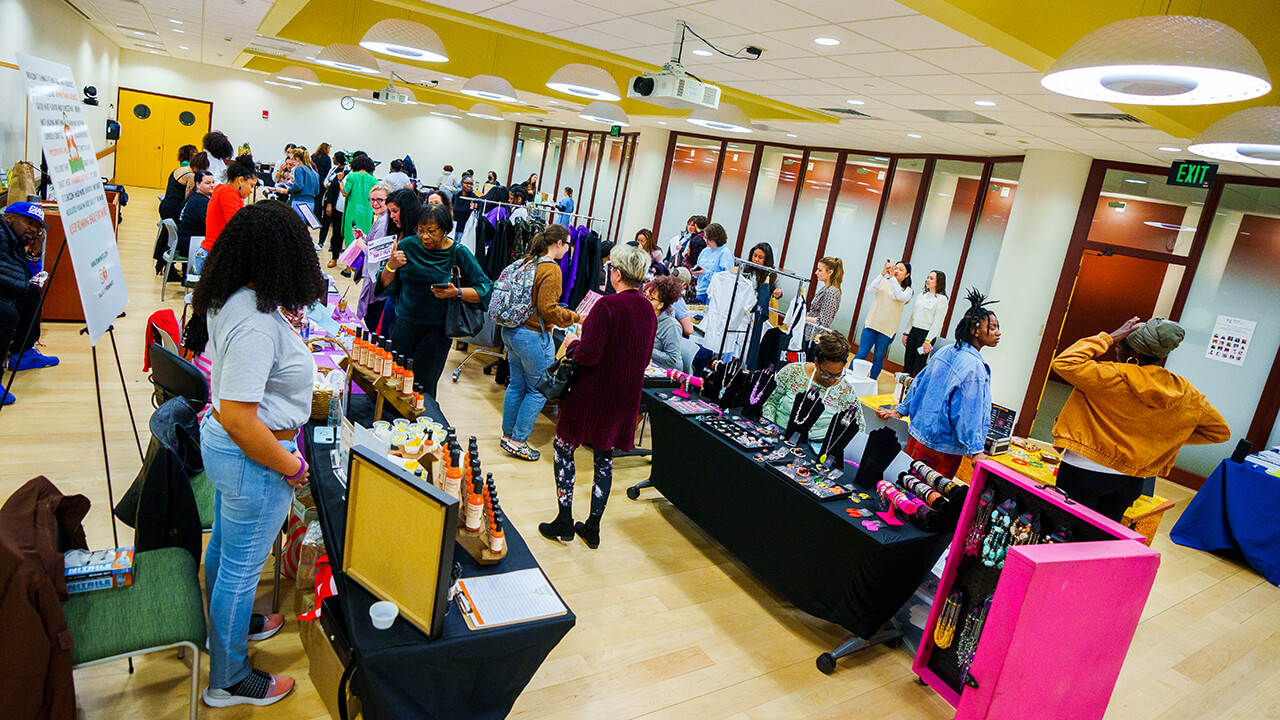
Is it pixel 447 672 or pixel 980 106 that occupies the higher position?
pixel 980 106

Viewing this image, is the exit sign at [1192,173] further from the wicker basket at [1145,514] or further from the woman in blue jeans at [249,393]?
the woman in blue jeans at [249,393]

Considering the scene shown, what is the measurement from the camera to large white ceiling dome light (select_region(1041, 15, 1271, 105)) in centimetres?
215

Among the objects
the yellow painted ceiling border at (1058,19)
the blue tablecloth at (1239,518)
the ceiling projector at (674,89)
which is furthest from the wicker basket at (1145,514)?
the ceiling projector at (674,89)

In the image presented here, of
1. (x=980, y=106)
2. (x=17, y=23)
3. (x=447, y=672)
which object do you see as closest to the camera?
(x=447, y=672)

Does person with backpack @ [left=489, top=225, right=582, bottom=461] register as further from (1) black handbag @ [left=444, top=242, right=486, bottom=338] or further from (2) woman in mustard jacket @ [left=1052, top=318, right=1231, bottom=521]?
(2) woman in mustard jacket @ [left=1052, top=318, right=1231, bottom=521]

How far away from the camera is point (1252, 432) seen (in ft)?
22.1

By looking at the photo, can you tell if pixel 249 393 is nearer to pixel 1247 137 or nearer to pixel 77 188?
pixel 77 188

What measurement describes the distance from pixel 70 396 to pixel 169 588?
333cm

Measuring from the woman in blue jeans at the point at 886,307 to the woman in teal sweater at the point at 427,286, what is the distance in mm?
5356

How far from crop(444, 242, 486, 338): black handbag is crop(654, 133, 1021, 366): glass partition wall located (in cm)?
703

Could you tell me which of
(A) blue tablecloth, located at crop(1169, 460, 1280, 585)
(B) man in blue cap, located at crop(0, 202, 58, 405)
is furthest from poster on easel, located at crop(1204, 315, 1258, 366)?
(B) man in blue cap, located at crop(0, 202, 58, 405)

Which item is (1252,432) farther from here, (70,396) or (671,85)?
(70,396)

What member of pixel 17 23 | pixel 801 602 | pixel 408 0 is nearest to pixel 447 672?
pixel 801 602

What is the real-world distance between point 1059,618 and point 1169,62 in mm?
1779
